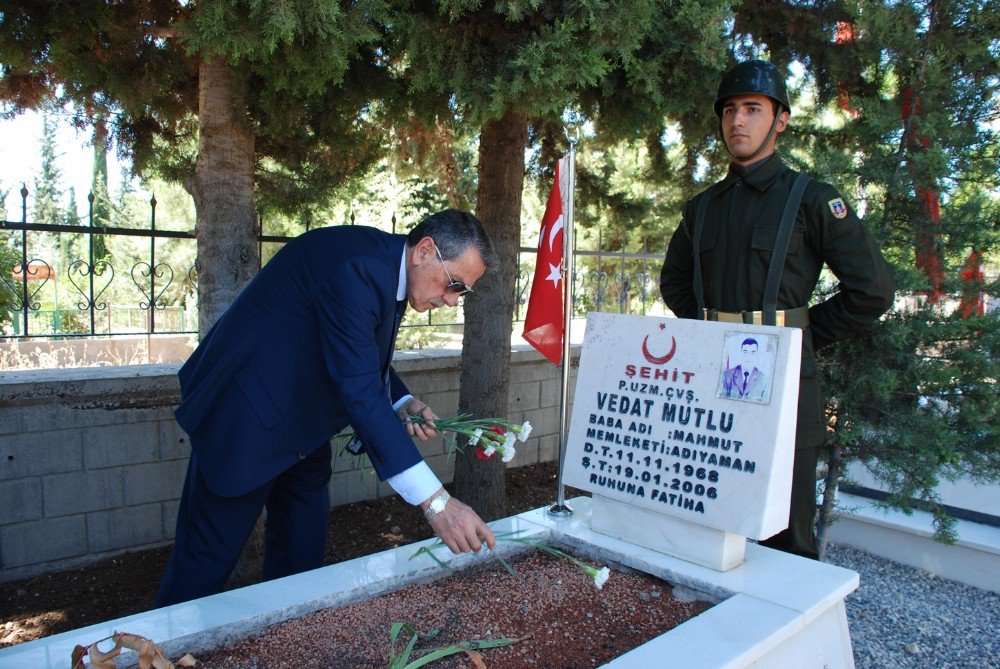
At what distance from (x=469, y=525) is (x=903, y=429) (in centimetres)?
203

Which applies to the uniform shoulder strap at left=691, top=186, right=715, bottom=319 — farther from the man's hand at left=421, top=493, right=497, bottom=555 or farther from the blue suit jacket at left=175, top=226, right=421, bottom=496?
the man's hand at left=421, top=493, right=497, bottom=555

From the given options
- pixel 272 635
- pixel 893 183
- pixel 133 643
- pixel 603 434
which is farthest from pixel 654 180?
pixel 133 643

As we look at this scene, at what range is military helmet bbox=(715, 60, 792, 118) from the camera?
8.54 feet

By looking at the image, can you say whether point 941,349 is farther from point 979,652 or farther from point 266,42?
point 266,42

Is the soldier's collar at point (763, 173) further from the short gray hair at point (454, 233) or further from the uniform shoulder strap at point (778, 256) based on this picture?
the short gray hair at point (454, 233)

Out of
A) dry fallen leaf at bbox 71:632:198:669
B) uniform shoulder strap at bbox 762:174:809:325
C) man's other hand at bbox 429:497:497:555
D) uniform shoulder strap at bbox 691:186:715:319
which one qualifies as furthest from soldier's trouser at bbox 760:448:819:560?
dry fallen leaf at bbox 71:632:198:669

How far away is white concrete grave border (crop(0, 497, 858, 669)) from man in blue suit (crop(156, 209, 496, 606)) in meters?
0.35

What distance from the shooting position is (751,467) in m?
2.13

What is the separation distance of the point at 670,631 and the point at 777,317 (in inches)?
47.0

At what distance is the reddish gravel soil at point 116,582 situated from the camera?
9.80 ft

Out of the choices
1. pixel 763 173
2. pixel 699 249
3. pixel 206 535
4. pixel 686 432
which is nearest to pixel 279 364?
pixel 206 535

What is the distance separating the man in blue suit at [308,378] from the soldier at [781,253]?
97 centimetres

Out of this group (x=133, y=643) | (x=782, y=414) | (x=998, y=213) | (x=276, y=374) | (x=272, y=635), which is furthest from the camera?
(x=998, y=213)

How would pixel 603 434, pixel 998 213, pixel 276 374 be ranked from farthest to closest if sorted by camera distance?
pixel 998 213 → pixel 603 434 → pixel 276 374
